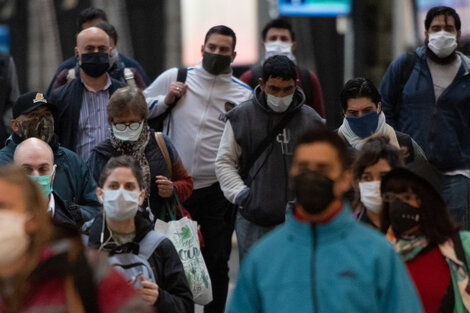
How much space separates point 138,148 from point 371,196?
6.14 ft

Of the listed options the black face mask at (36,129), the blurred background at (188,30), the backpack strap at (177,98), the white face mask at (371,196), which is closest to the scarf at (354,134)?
the white face mask at (371,196)

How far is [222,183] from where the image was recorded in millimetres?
7324

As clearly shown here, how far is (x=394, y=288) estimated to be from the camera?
177 inches

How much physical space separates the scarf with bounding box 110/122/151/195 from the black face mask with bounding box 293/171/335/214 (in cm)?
269

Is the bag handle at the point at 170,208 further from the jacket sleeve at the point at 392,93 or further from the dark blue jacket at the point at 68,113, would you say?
the jacket sleeve at the point at 392,93

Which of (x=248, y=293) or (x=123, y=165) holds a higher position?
(x=123, y=165)

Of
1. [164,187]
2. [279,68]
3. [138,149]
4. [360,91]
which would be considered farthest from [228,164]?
[360,91]

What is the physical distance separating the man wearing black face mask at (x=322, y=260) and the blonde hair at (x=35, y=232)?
102 cm

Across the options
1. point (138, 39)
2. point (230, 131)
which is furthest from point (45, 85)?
point (230, 131)

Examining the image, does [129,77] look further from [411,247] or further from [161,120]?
[411,247]

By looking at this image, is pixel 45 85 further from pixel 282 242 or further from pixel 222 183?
pixel 282 242

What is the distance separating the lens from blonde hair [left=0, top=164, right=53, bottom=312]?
3.91m

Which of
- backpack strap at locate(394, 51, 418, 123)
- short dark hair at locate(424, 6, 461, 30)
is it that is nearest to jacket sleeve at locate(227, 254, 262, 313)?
backpack strap at locate(394, 51, 418, 123)

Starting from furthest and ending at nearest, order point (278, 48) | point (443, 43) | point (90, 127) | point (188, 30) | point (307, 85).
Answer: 1. point (188, 30)
2. point (278, 48)
3. point (307, 85)
4. point (443, 43)
5. point (90, 127)
